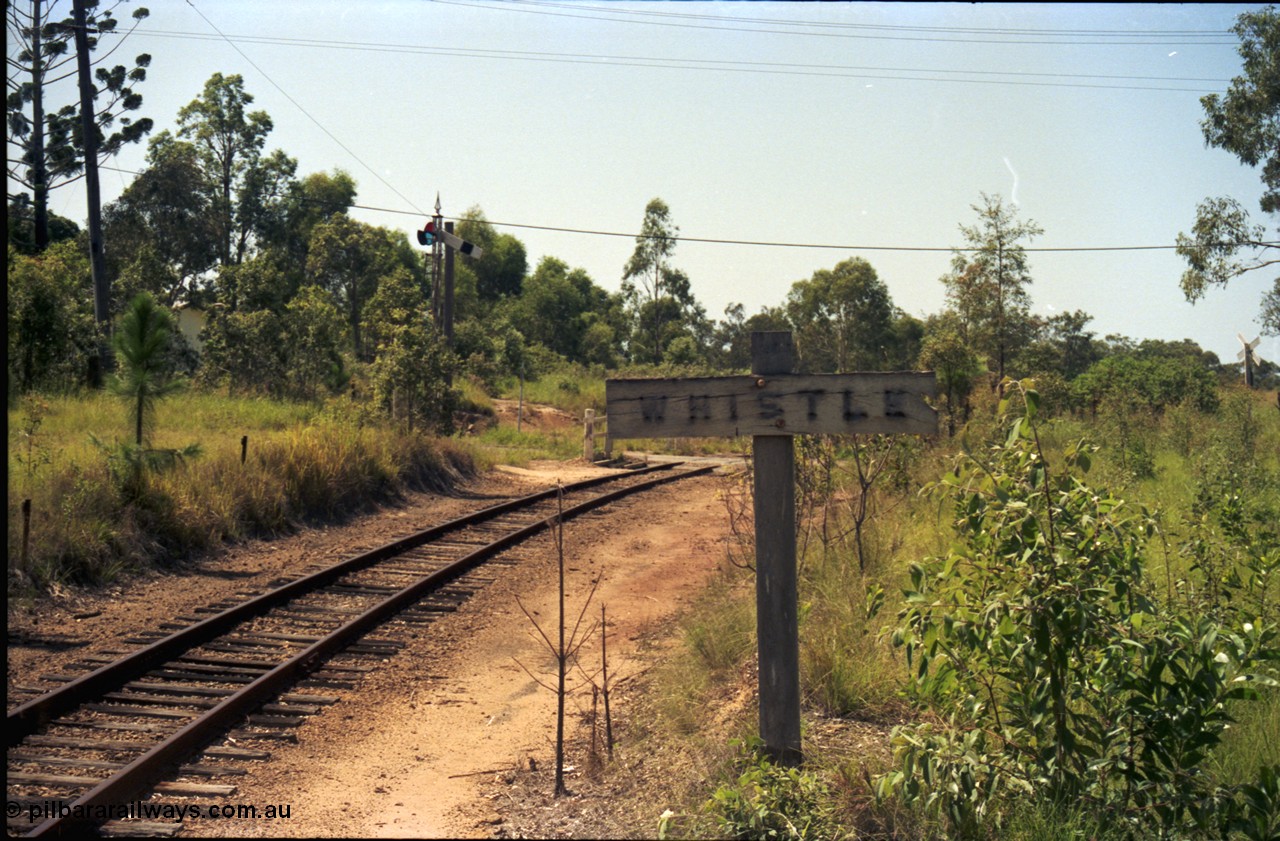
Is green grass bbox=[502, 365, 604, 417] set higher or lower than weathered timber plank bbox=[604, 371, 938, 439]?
higher

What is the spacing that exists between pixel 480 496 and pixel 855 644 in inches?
508

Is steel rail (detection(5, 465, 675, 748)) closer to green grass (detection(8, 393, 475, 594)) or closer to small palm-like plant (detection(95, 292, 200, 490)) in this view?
green grass (detection(8, 393, 475, 594))

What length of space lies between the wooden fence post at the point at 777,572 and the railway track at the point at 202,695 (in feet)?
3.28

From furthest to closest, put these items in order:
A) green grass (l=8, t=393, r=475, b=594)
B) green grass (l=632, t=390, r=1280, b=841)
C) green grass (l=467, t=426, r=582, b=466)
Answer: green grass (l=467, t=426, r=582, b=466), green grass (l=8, t=393, r=475, b=594), green grass (l=632, t=390, r=1280, b=841)

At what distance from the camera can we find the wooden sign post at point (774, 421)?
4.30 m

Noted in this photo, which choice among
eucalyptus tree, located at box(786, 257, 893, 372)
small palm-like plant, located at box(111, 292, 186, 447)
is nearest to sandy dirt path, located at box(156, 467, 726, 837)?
small palm-like plant, located at box(111, 292, 186, 447)

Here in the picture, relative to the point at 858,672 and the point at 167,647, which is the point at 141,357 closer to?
the point at 167,647

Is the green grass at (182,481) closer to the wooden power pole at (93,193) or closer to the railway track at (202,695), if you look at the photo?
the railway track at (202,695)

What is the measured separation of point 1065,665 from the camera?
147 inches

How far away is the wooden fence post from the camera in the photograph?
4445 millimetres

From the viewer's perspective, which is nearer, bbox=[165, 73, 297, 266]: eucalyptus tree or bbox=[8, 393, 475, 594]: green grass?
bbox=[8, 393, 475, 594]: green grass

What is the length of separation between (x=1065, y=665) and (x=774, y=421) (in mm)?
1491

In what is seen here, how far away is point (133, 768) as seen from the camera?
15.9 ft

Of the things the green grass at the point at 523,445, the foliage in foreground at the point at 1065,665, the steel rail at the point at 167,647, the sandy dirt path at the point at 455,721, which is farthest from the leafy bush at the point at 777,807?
the green grass at the point at 523,445
